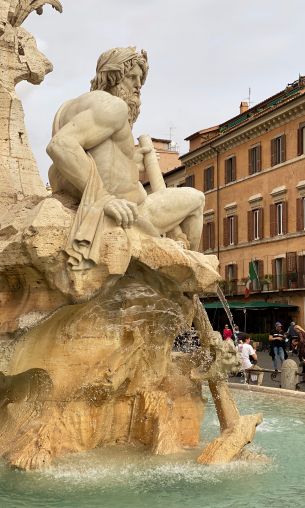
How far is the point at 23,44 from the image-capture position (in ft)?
28.2

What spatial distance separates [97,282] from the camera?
5.20m

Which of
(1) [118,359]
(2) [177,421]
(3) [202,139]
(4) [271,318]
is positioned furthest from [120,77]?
(3) [202,139]

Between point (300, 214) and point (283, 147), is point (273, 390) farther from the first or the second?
point (283, 147)

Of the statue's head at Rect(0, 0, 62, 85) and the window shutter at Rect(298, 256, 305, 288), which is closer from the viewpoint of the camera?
the statue's head at Rect(0, 0, 62, 85)

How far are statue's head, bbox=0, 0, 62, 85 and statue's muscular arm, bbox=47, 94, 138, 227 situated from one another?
296cm

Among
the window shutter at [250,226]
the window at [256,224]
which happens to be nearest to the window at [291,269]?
the window at [256,224]

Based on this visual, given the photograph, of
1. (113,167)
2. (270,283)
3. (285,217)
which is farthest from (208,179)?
(113,167)

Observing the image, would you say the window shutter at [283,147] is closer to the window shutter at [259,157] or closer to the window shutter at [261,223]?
the window shutter at [259,157]

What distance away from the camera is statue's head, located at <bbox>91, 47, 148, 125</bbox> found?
6.14 metres

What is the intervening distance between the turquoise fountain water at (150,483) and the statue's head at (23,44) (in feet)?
15.2

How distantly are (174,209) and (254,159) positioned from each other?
32.5 metres

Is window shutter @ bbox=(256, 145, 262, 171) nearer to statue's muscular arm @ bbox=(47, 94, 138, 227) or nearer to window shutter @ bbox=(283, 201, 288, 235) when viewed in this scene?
window shutter @ bbox=(283, 201, 288, 235)

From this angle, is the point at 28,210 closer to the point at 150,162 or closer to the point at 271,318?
the point at 150,162

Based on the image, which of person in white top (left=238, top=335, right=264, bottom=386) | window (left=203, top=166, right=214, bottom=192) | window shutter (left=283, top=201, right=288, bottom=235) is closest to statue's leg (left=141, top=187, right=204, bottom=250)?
person in white top (left=238, top=335, right=264, bottom=386)
